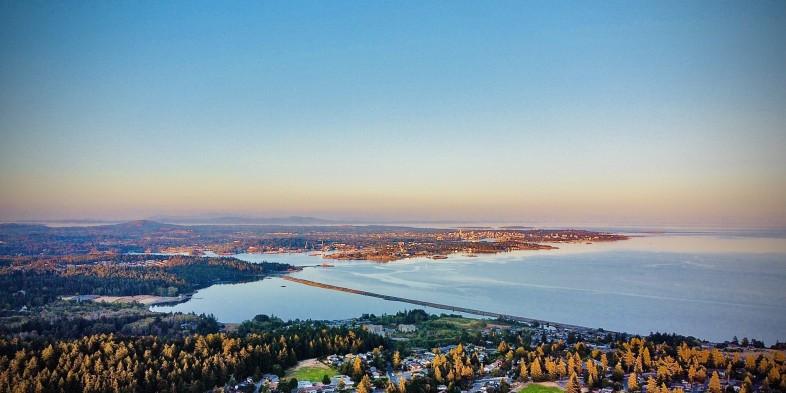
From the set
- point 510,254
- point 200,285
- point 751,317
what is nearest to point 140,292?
point 200,285

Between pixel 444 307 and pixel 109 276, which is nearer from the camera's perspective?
pixel 444 307

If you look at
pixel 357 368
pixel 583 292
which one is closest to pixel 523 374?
pixel 357 368

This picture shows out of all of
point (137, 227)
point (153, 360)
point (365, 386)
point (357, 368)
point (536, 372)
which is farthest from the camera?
point (137, 227)

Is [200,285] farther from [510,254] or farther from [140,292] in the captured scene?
[510,254]

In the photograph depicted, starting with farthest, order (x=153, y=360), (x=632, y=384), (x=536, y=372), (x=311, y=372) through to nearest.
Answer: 1. (x=311, y=372)
2. (x=153, y=360)
3. (x=536, y=372)
4. (x=632, y=384)

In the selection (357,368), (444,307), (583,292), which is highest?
(357,368)

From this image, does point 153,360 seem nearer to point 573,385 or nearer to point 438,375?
point 438,375

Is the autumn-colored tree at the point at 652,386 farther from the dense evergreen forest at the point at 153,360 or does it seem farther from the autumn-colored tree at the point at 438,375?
the dense evergreen forest at the point at 153,360

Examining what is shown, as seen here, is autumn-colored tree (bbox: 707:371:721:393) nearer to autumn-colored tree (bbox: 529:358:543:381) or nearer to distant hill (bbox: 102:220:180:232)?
autumn-colored tree (bbox: 529:358:543:381)
